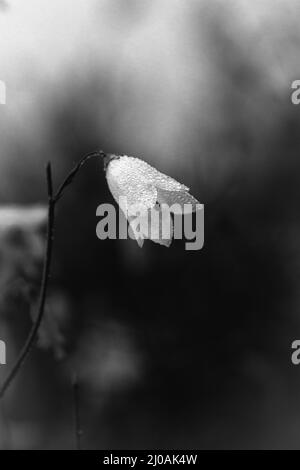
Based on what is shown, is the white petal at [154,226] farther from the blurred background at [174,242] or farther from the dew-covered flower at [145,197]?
the blurred background at [174,242]

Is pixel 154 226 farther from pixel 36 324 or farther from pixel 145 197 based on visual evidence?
pixel 36 324

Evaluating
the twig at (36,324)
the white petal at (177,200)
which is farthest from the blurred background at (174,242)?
the twig at (36,324)

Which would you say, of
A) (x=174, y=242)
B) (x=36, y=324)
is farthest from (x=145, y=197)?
(x=174, y=242)

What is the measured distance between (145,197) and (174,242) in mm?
1073

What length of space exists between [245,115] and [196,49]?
238 millimetres

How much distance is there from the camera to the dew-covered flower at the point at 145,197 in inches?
17.9

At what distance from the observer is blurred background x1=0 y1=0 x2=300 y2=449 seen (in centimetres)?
149

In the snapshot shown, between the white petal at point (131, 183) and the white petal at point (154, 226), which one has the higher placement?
the white petal at point (131, 183)

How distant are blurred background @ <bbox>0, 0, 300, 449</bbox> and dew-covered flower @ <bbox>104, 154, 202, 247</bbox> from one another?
3.10 ft

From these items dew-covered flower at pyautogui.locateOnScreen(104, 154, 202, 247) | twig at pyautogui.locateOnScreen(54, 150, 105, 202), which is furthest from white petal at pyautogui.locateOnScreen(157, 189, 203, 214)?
twig at pyautogui.locateOnScreen(54, 150, 105, 202)

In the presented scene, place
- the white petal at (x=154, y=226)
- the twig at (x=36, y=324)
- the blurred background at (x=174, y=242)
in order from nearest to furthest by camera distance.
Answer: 1. the twig at (x=36, y=324)
2. the white petal at (x=154, y=226)
3. the blurred background at (x=174, y=242)

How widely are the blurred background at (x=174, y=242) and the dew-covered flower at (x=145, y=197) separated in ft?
3.10

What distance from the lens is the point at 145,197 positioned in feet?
1.51

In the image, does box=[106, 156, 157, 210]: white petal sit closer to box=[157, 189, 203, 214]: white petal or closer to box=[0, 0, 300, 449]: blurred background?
box=[157, 189, 203, 214]: white petal
